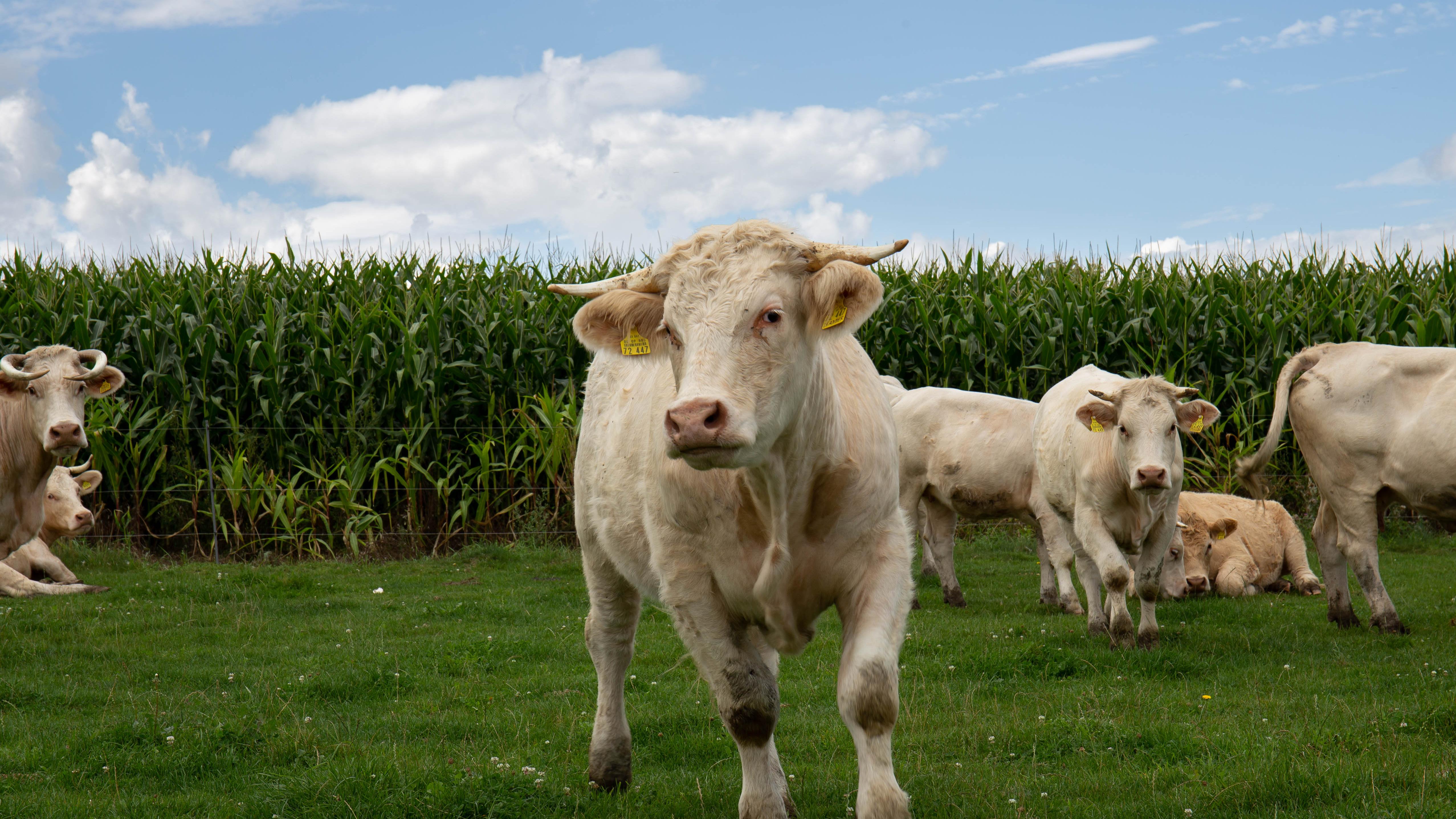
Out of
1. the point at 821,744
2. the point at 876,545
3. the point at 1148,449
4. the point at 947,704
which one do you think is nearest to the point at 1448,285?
the point at 1148,449

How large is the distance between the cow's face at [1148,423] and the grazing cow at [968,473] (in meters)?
1.87

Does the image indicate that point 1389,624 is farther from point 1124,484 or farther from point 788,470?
point 788,470

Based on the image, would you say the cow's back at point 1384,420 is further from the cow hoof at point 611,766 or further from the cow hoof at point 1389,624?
the cow hoof at point 611,766

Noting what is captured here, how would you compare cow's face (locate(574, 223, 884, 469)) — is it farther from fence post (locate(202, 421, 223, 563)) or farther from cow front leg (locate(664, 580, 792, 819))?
fence post (locate(202, 421, 223, 563))

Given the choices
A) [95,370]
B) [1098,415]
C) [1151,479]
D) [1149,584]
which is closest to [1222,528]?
[1149,584]

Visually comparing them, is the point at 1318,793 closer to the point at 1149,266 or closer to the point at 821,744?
the point at 821,744

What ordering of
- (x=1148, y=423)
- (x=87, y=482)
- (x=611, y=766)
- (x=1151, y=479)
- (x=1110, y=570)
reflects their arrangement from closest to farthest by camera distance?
1. (x=611, y=766)
2. (x=1151, y=479)
3. (x=1148, y=423)
4. (x=1110, y=570)
5. (x=87, y=482)

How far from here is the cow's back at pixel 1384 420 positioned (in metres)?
7.62

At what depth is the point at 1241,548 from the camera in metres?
10.1

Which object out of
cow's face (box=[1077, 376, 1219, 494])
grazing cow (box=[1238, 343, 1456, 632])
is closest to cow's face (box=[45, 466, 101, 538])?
cow's face (box=[1077, 376, 1219, 494])

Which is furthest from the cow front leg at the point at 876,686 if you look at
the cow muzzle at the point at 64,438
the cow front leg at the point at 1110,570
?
the cow muzzle at the point at 64,438

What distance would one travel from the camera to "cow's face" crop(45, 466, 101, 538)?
413 inches

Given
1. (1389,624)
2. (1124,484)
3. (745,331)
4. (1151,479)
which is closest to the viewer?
(745,331)

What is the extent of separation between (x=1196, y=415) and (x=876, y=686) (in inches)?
197
